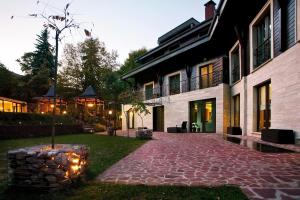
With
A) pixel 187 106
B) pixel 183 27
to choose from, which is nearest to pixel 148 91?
pixel 187 106

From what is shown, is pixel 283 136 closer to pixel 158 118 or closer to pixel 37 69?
pixel 158 118

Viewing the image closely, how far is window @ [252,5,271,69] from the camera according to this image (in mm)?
10062

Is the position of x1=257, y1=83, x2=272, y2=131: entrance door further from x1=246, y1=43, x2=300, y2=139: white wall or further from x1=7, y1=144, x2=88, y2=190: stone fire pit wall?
x1=7, y1=144, x2=88, y2=190: stone fire pit wall

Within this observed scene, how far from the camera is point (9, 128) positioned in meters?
14.8

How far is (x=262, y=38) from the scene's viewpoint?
10906 millimetres

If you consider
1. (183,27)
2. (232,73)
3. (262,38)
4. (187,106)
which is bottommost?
(187,106)

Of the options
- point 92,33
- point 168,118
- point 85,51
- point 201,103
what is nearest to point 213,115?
point 201,103

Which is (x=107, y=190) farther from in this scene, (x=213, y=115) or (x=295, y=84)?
(x=213, y=115)

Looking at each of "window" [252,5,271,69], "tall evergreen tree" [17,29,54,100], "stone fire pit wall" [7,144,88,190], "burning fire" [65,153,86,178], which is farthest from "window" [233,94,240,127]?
"tall evergreen tree" [17,29,54,100]

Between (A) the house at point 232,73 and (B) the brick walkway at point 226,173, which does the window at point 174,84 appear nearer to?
(A) the house at point 232,73

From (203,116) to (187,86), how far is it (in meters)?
3.19

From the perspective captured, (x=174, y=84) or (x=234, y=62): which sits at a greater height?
(x=234, y=62)

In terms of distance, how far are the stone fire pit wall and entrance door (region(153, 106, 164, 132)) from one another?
57.7 ft

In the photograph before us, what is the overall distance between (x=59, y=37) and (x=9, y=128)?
13.0 metres
